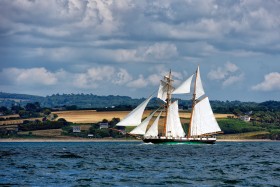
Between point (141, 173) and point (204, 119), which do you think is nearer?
point (141, 173)

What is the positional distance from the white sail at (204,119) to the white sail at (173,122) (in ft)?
12.9

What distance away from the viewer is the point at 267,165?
84.3 metres

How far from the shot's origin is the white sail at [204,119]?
15288 centimetres

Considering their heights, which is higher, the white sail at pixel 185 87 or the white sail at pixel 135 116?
the white sail at pixel 185 87

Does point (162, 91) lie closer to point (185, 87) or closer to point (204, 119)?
point (185, 87)

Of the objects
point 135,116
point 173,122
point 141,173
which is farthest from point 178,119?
point 141,173

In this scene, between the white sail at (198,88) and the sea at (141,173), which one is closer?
the sea at (141,173)

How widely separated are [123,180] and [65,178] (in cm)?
577

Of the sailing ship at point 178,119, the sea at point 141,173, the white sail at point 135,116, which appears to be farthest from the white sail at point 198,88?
the sea at point 141,173

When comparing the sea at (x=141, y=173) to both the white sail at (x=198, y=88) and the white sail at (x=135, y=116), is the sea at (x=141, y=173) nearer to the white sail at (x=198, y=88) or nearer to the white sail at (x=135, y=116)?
the white sail at (x=135, y=116)

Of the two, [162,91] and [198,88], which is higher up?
[198,88]

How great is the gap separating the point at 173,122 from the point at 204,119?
22.8ft

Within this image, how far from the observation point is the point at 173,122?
15538 centimetres

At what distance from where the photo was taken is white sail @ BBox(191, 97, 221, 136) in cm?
15288
